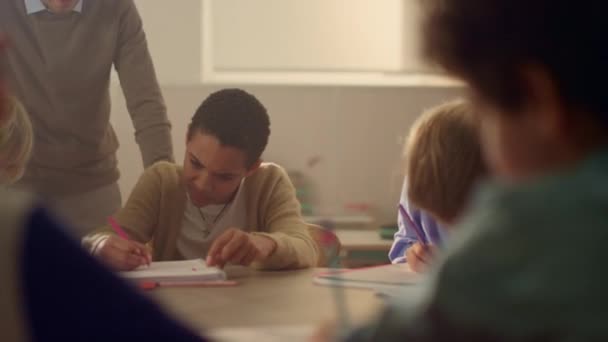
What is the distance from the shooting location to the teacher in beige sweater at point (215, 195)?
1812 mm

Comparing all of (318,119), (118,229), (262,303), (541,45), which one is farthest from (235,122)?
(318,119)

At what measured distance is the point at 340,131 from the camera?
12.7ft

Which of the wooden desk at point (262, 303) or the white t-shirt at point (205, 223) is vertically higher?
the wooden desk at point (262, 303)

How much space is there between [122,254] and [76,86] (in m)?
0.96

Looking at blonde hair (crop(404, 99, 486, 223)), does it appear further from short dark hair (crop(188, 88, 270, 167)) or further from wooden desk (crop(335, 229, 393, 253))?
wooden desk (crop(335, 229, 393, 253))

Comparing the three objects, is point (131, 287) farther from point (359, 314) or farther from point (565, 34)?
point (359, 314)

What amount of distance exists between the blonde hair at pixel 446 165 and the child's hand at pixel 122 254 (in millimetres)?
487

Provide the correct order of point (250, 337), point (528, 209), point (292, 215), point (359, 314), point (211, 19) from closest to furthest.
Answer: point (528, 209) → point (250, 337) → point (359, 314) → point (292, 215) → point (211, 19)

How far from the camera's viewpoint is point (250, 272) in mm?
1589

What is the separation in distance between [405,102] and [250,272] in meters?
2.42

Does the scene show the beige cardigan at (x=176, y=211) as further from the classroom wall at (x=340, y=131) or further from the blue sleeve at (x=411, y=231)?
the classroom wall at (x=340, y=131)

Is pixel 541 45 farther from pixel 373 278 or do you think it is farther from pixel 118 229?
pixel 118 229

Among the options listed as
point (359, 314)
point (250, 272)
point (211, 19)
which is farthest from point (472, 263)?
point (211, 19)

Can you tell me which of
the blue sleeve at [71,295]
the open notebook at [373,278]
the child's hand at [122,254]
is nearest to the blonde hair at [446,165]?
the open notebook at [373,278]
